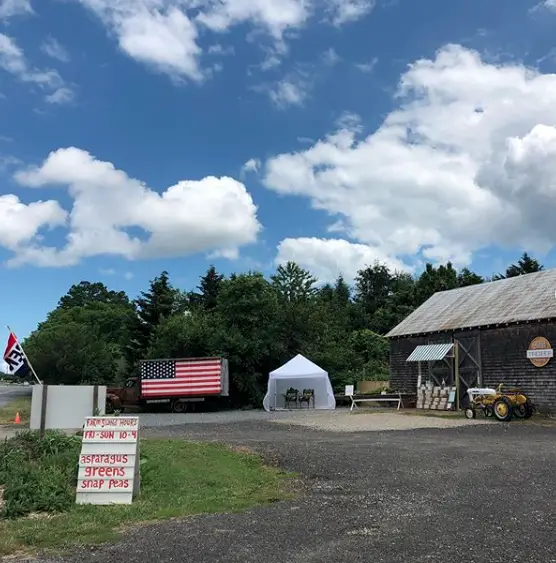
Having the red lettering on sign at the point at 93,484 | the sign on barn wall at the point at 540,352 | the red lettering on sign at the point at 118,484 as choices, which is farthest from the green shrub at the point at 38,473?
the sign on barn wall at the point at 540,352

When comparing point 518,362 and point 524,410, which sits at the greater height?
point 518,362

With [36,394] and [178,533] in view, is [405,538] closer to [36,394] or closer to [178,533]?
[178,533]

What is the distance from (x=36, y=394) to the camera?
30.9 ft

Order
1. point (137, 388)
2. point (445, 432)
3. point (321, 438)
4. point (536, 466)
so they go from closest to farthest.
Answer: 1. point (536, 466)
2. point (321, 438)
3. point (445, 432)
4. point (137, 388)

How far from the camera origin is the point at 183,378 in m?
30.2

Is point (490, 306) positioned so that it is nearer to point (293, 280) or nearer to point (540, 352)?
point (540, 352)

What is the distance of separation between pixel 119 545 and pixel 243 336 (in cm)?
2793

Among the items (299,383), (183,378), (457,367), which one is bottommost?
(299,383)

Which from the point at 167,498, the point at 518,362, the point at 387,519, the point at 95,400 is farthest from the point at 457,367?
the point at 387,519

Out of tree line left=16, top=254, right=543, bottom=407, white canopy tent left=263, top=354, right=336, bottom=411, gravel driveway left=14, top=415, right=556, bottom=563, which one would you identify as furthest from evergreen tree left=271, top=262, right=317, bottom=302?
gravel driveway left=14, top=415, right=556, bottom=563

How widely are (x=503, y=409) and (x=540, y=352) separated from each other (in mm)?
3438

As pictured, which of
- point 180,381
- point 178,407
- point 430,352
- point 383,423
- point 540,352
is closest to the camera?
point 383,423

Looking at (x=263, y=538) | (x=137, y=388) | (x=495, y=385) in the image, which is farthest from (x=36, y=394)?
(x=137, y=388)

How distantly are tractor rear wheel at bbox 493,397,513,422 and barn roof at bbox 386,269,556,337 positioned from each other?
3.82 m
